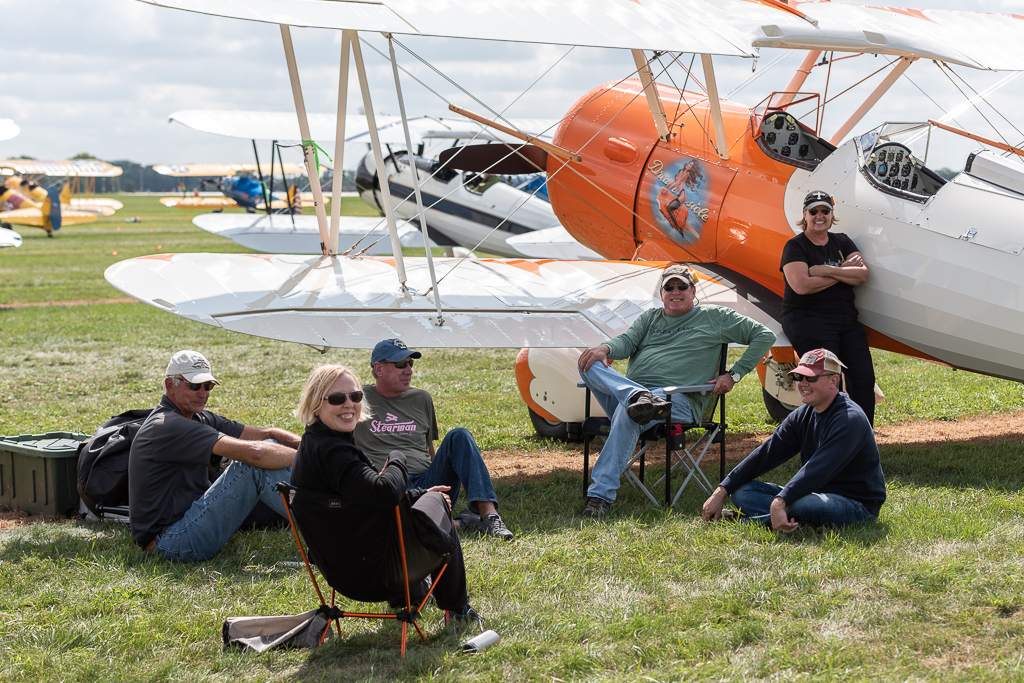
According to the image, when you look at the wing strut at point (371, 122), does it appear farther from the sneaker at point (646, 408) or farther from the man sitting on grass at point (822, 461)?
the man sitting on grass at point (822, 461)

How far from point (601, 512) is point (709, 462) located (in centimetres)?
162

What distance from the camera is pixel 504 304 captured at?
6258 millimetres

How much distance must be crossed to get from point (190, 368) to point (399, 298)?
1.99 meters

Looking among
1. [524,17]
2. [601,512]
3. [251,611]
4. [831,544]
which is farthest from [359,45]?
[831,544]

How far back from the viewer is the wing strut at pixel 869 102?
707 cm

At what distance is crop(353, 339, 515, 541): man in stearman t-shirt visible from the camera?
4.59m

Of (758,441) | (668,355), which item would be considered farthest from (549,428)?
(668,355)

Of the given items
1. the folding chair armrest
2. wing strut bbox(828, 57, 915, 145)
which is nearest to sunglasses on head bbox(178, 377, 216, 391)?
the folding chair armrest

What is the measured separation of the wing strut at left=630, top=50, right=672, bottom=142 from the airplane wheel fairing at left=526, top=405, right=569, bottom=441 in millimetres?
2371

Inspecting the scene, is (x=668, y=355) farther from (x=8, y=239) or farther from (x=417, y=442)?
(x=8, y=239)

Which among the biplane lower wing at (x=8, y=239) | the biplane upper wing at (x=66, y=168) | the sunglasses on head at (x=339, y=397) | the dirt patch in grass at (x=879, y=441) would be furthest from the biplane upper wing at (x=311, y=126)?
the biplane upper wing at (x=66, y=168)

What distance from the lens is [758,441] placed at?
7.11 meters

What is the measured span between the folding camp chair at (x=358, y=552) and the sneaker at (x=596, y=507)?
1.67m

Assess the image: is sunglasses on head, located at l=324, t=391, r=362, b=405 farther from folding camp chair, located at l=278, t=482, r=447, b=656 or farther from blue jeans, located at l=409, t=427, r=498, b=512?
Answer: blue jeans, located at l=409, t=427, r=498, b=512
